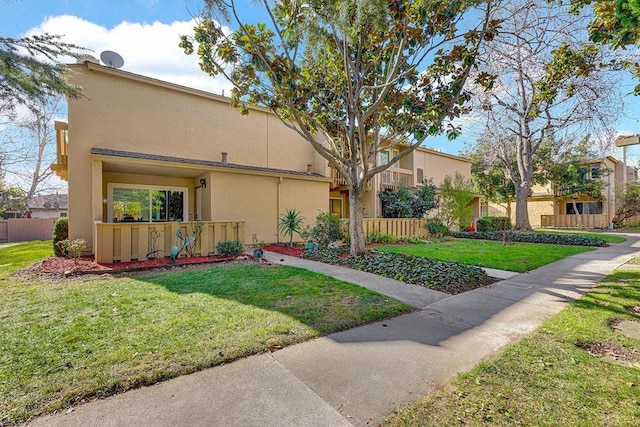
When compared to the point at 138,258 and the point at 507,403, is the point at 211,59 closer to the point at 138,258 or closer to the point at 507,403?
the point at 138,258

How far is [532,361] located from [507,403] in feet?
3.04

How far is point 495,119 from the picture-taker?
16.6m

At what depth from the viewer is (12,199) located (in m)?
23.3

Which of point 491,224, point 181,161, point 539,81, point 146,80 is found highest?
point 146,80

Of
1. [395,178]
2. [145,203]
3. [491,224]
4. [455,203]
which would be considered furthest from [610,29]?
[491,224]

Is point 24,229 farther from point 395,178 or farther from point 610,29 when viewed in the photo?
point 610,29

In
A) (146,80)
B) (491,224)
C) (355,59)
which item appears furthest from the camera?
(491,224)

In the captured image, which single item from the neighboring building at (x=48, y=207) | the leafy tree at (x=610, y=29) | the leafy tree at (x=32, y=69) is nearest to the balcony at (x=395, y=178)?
the leafy tree at (x=610, y=29)

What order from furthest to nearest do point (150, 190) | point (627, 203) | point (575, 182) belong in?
point (627, 203)
point (575, 182)
point (150, 190)

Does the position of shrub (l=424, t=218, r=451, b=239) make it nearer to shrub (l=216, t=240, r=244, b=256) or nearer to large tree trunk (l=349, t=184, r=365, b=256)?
large tree trunk (l=349, t=184, r=365, b=256)

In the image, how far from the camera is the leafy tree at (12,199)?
22.7 meters

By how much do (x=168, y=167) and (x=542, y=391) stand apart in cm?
1116

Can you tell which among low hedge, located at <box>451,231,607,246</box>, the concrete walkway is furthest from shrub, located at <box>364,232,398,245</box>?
the concrete walkway

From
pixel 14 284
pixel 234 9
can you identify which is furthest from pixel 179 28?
pixel 14 284
